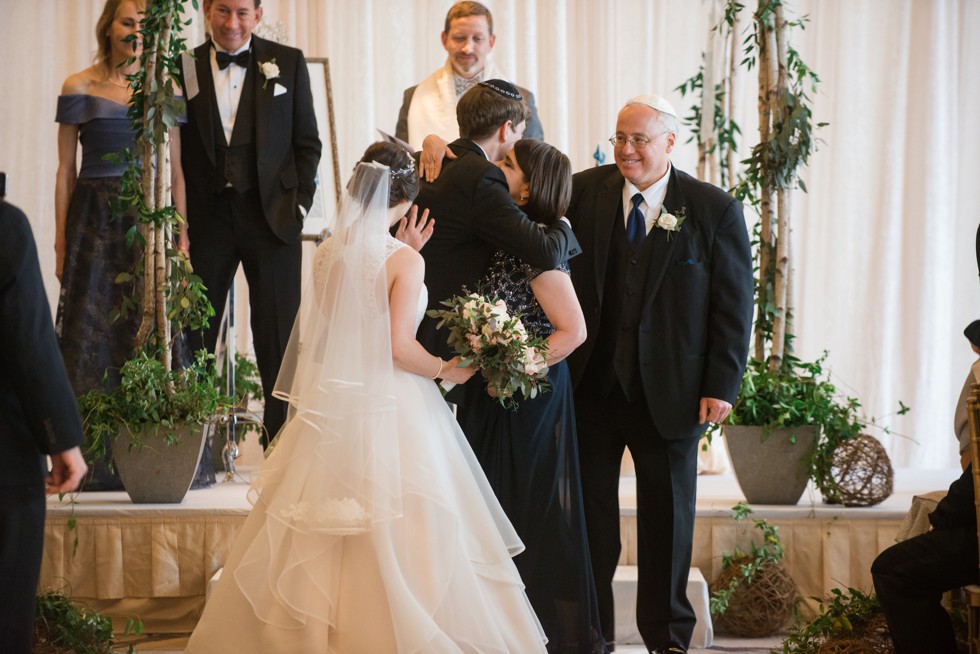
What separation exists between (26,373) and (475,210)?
4.47ft

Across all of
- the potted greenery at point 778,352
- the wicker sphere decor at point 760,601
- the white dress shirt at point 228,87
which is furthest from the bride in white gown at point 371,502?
the white dress shirt at point 228,87

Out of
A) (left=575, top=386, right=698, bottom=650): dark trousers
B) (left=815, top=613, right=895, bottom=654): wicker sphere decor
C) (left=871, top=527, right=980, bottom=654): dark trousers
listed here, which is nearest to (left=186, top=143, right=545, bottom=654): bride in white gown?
(left=575, top=386, right=698, bottom=650): dark trousers

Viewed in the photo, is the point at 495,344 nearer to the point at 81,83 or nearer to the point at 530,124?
the point at 530,124

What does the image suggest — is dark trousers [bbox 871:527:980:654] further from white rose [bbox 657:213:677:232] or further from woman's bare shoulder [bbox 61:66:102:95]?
woman's bare shoulder [bbox 61:66:102:95]

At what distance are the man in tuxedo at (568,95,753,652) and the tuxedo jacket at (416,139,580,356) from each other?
0.34 m

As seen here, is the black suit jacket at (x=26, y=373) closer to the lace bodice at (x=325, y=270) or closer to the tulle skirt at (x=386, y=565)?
the tulle skirt at (x=386, y=565)

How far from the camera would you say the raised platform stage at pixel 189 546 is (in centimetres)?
429

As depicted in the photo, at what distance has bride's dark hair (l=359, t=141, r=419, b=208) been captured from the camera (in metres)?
3.21

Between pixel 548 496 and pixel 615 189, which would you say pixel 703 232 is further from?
pixel 548 496

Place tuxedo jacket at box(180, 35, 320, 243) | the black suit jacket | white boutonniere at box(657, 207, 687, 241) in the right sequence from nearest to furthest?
1. the black suit jacket
2. white boutonniere at box(657, 207, 687, 241)
3. tuxedo jacket at box(180, 35, 320, 243)

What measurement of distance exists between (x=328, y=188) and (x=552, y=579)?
3.16 m

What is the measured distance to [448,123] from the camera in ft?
17.5

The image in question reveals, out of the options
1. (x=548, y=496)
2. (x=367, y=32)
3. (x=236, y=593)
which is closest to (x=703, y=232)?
(x=548, y=496)

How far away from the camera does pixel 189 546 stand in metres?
4.31
